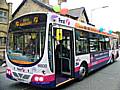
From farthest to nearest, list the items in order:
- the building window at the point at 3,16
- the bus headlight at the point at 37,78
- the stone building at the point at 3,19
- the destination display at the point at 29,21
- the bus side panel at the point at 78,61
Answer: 1. the building window at the point at 3,16
2. the stone building at the point at 3,19
3. the bus side panel at the point at 78,61
4. the destination display at the point at 29,21
5. the bus headlight at the point at 37,78

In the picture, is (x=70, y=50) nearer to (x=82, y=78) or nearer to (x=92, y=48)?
(x=82, y=78)

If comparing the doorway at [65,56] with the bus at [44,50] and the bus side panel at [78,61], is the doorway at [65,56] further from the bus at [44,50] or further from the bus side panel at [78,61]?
the bus side panel at [78,61]

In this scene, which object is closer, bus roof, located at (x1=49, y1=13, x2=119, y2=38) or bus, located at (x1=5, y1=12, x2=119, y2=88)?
bus, located at (x1=5, y1=12, x2=119, y2=88)

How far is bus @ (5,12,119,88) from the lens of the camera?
6895mm

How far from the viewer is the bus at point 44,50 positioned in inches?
271

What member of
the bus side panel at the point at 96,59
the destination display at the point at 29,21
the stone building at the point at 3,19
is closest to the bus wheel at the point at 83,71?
the bus side panel at the point at 96,59

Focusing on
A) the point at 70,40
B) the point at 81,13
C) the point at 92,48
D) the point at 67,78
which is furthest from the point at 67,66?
the point at 81,13

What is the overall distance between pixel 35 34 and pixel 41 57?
0.88 metres

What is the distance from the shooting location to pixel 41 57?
6.83m

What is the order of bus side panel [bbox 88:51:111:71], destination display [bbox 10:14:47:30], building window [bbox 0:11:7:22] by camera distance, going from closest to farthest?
1. destination display [bbox 10:14:47:30]
2. bus side panel [bbox 88:51:111:71]
3. building window [bbox 0:11:7:22]

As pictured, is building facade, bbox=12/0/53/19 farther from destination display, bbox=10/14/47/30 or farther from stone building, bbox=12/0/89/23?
destination display, bbox=10/14/47/30

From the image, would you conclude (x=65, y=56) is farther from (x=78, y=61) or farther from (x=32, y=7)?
(x=32, y=7)

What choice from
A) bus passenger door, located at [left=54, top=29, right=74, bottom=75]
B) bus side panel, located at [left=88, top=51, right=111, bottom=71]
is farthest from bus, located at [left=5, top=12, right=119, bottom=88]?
bus side panel, located at [left=88, top=51, right=111, bottom=71]

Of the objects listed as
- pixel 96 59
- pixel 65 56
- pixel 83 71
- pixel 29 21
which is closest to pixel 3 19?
pixel 96 59
